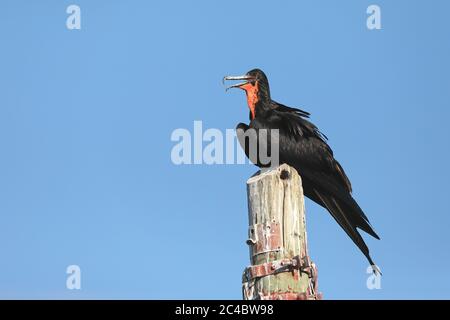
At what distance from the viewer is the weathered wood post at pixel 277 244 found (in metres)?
6.02

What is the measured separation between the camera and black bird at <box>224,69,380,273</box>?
28.5 ft

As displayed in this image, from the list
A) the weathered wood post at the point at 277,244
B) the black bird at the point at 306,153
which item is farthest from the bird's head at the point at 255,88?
the weathered wood post at the point at 277,244

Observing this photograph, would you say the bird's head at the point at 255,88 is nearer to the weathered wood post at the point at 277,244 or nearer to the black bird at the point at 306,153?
the black bird at the point at 306,153

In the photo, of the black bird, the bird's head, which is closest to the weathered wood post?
the black bird

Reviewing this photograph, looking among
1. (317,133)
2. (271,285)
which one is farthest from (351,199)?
(271,285)

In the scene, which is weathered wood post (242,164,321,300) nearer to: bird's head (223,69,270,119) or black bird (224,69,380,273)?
black bird (224,69,380,273)

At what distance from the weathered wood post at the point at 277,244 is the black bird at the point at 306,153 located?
6.74 ft

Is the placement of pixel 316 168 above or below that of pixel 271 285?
above

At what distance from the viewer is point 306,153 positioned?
30.7 feet

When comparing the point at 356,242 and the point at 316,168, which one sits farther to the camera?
the point at 316,168

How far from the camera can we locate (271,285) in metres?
6.01
